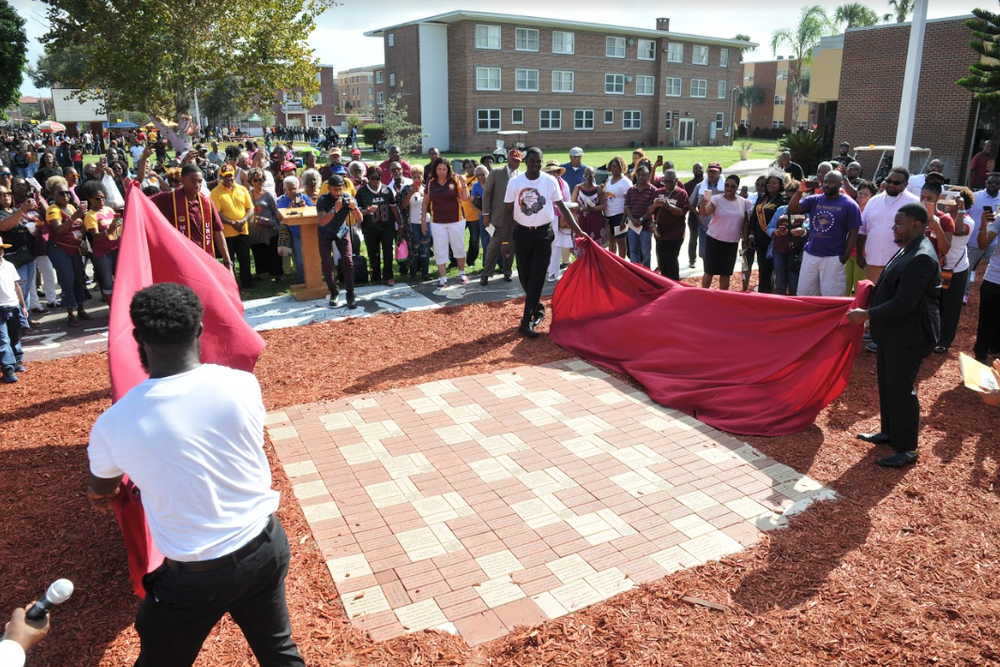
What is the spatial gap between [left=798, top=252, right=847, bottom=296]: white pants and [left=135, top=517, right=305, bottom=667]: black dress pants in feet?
24.6

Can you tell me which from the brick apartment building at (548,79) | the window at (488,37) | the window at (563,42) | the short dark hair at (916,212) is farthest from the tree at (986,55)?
the window at (563,42)

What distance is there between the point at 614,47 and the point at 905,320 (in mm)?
57467

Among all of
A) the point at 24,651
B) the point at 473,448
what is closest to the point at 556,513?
the point at 473,448

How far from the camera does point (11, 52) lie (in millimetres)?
26875

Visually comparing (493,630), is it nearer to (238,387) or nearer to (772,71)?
(238,387)

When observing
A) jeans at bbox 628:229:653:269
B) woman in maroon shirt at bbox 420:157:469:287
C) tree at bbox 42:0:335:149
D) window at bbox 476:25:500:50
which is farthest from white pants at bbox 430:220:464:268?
window at bbox 476:25:500:50

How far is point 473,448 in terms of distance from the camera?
5977 millimetres

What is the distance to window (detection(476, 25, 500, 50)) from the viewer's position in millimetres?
51031

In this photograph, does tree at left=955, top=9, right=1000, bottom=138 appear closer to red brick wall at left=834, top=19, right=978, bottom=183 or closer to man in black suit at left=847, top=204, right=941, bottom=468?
red brick wall at left=834, top=19, right=978, bottom=183

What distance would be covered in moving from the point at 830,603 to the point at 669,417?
275cm

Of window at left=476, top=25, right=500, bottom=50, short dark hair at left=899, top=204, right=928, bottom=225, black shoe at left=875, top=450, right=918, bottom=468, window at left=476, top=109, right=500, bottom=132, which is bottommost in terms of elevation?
black shoe at left=875, top=450, right=918, bottom=468

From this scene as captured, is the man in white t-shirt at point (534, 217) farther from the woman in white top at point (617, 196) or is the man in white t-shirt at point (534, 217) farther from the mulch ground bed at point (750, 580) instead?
the mulch ground bed at point (750, 580)

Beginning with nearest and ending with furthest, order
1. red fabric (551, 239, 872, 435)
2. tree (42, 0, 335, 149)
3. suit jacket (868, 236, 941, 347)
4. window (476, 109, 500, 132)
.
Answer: suit jacket (868, 236, 941, 347) < red fabric (551, 239, 872, 435) < tree (42, 0, 335, 149) < window (476, 109, 500, 132)

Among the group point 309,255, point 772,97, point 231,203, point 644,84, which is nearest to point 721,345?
point 309,255
